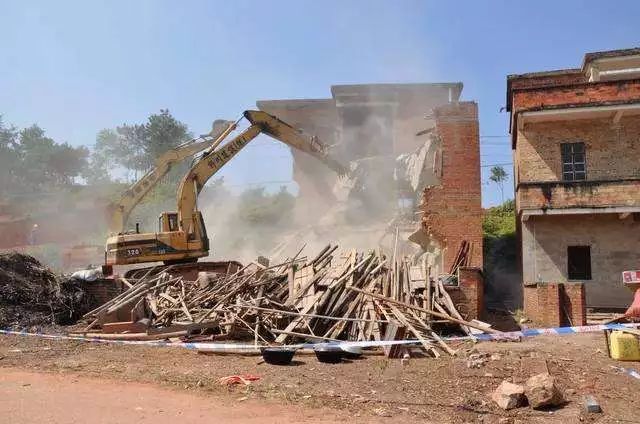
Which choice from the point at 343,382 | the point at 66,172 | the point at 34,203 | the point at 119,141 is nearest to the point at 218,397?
the point at 343,382

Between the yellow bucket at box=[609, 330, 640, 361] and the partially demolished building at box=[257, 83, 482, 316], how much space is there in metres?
3.83

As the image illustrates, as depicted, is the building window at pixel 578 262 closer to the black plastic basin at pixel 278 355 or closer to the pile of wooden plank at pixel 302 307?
the pile of wooden plank at pixel 302 307

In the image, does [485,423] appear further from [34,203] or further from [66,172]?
[66,172]

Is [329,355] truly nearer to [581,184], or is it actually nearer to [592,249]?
[581,184]

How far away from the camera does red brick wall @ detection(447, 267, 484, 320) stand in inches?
485

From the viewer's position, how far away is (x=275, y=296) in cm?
1209

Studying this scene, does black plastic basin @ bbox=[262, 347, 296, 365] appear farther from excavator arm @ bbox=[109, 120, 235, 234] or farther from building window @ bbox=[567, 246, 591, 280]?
building window @ bbox=[567, 246, 591, 280]

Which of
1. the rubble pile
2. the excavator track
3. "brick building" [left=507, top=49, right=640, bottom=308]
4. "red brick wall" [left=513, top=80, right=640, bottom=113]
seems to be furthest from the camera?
"red brick wall" [left=513, top=80, right=640, bottom=113]

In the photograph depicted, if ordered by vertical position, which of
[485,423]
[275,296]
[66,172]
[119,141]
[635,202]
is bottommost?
[485,423]

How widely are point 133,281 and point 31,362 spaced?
6.17 metres

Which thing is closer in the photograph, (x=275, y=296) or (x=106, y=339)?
(x=106, y=339)

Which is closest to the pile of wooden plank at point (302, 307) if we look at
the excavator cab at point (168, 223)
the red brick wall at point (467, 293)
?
the red brick wall at point (467, 293)

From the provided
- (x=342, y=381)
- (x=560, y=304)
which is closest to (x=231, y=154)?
(x=560, y=304)

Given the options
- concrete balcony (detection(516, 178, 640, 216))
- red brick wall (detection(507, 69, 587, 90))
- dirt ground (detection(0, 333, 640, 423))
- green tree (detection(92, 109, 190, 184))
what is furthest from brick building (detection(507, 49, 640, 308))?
green tree (detection(92, 109, 190, 184))
